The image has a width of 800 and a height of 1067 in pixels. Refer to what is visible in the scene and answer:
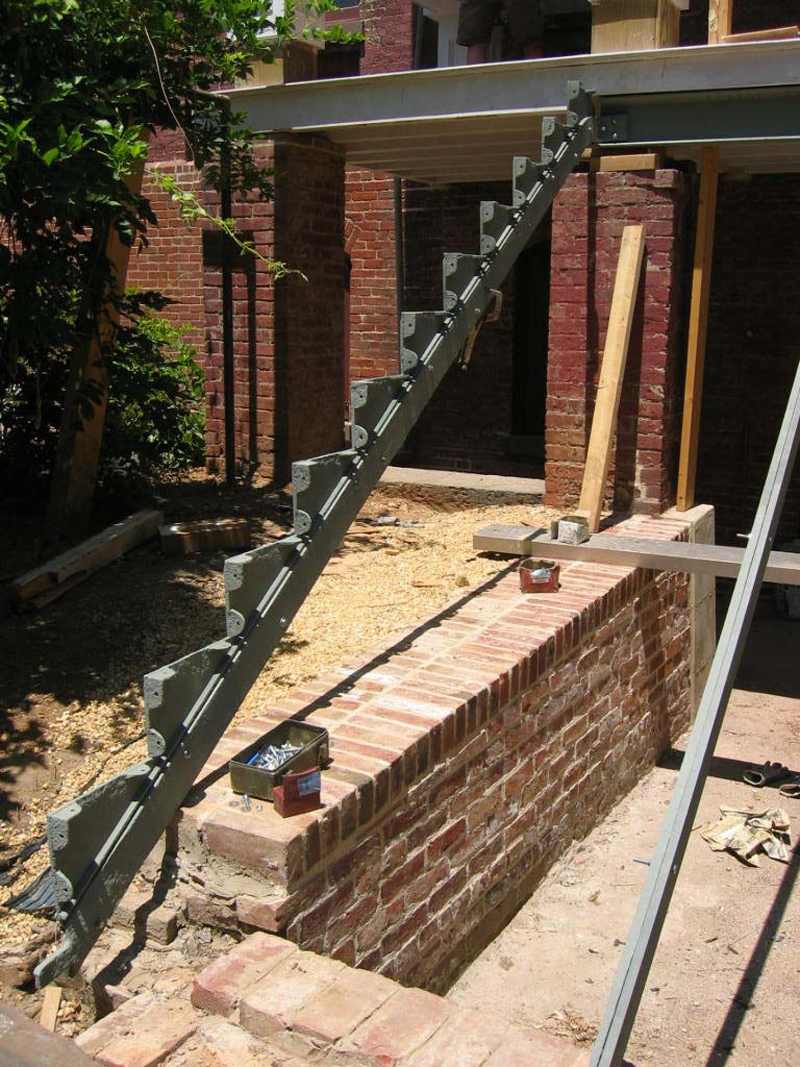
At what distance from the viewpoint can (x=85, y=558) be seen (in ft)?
19.7

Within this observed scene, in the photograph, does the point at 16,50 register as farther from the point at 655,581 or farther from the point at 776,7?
the point at 776,7

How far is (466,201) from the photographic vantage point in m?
11.3

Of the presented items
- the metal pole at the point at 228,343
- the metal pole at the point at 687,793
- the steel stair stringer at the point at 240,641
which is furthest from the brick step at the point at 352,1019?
the metal pole at the point at 228,343

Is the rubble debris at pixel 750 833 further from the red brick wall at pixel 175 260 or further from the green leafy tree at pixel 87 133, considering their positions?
the red brick wall at pixel 175 260

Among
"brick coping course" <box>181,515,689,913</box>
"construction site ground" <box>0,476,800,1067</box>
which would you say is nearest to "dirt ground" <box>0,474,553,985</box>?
"construction site ground" <box>0,476,800,1067</box>

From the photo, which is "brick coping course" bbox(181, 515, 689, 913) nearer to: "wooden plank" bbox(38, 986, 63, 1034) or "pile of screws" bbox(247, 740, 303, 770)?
"pile of screws" bbox(247, 740, 303, 770)

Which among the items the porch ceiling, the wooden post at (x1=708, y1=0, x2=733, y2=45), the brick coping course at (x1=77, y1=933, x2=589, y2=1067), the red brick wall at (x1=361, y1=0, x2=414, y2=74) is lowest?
the brick coping course at (x1=77, y1=933, x2=589, y2=1067)

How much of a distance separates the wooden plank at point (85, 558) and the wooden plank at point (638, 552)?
2071 millimetres

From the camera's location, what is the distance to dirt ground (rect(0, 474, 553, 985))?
432cm

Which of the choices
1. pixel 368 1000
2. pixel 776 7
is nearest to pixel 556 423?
pixel 368 1000

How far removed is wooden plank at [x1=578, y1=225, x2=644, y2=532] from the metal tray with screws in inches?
138

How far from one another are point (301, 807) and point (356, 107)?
602cm

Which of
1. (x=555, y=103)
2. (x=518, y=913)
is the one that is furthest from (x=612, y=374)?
(x=518, y=913)

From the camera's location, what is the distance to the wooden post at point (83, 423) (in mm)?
6617
